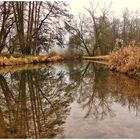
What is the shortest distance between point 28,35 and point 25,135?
83.9 ft

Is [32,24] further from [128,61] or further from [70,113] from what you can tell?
[70,113]

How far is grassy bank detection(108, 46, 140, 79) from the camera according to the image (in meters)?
13.1

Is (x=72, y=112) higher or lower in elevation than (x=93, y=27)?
lower

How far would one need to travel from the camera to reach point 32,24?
30.2 meters

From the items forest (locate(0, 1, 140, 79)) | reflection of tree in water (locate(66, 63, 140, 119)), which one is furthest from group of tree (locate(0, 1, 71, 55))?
reflection of tree in water (locate(66, 63, 140, 119))

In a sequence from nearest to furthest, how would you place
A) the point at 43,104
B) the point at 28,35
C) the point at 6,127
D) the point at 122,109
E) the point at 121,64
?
1. the point at 6,127
2. the point at 122,109
3. the point at 43,104
4. the point at 121,64
5. the point at 28,35

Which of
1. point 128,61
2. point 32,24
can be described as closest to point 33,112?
point 128,61

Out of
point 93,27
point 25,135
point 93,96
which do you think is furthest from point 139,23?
point 25,135

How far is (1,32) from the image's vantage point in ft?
84.8

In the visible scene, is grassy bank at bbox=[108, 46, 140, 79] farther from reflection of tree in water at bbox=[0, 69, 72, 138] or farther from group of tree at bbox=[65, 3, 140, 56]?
group of tree at bbox=[65, 3, 140, 56]

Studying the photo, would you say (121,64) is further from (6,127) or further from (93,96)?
(6,127)

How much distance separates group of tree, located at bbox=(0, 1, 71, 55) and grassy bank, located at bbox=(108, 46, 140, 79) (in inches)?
515

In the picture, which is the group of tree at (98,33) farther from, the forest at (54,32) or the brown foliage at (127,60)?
the brown foliage at (127,60)

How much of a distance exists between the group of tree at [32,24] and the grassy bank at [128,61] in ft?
42.9
